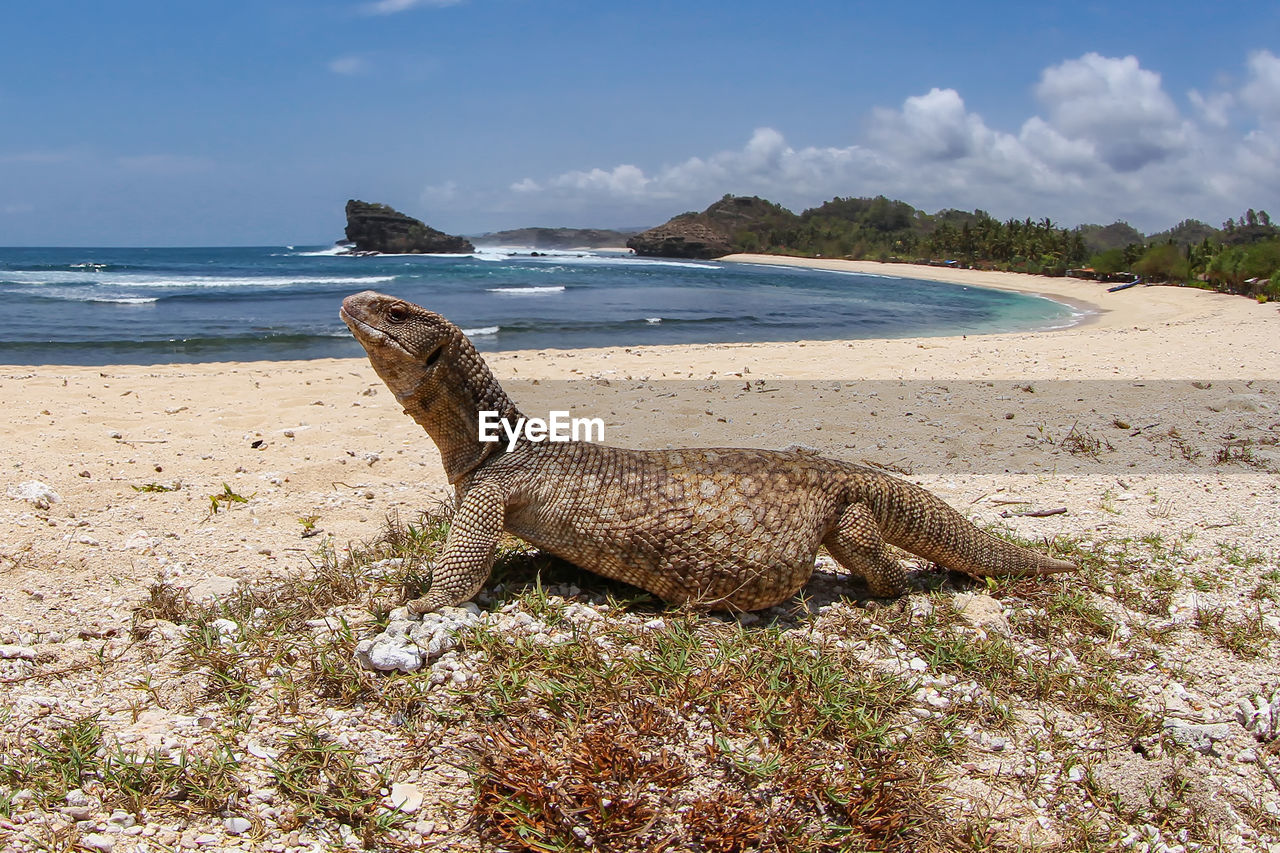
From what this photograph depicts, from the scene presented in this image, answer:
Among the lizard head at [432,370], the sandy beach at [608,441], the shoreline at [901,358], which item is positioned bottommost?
the sandy beach at [608,441]

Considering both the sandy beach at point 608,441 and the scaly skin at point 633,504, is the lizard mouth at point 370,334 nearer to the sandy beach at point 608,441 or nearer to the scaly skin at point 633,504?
the scaly skin at point 633,504

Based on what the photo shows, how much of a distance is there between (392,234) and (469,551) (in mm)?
116593

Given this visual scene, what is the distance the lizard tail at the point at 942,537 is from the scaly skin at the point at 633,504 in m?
0.01

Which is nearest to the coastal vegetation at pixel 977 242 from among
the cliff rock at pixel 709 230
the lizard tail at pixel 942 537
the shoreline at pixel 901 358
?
the cliff rock at pixel 709 230

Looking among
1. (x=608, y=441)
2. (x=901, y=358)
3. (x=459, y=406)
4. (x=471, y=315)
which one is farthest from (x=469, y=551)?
(x=471, y=315)

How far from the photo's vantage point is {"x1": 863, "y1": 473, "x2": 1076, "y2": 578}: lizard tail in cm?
426

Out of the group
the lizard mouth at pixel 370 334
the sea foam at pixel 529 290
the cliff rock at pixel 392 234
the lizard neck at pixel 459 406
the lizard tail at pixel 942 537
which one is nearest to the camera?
the lizard mouth at pixel 370 334

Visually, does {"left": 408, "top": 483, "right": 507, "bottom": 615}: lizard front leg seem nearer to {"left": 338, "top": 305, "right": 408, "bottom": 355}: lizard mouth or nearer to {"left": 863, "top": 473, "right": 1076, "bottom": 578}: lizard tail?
{"left": 338, "top": 305, "right": 408, "bottom": 355}: lizard mouth

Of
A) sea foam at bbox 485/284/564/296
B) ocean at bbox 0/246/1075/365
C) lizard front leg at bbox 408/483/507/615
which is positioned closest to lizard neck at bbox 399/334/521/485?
lizard front leg at bbox 408/483/507/615

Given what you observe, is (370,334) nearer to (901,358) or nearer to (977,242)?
(901,358)

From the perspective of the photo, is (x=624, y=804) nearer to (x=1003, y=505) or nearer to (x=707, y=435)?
(x=1003, y=505)

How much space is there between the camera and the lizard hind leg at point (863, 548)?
162 inches

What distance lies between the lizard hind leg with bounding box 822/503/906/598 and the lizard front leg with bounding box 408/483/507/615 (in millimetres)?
1636

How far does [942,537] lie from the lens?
14.3 ft
